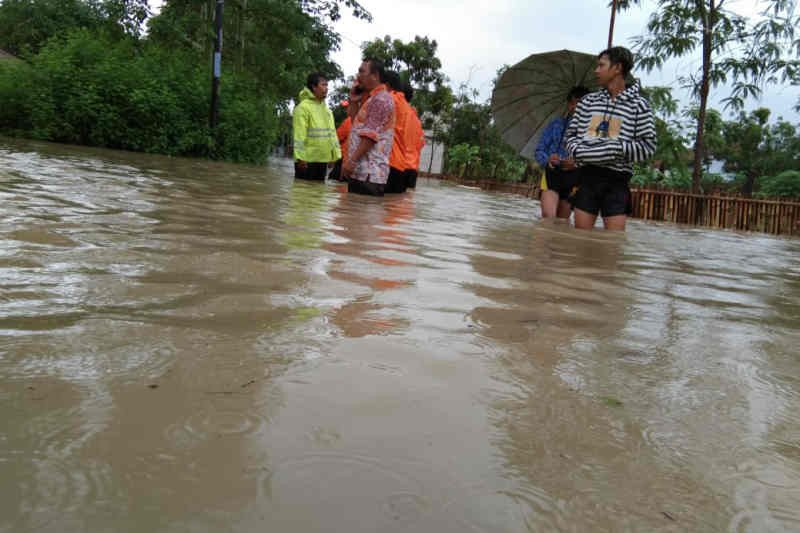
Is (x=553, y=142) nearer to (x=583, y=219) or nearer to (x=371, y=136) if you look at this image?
(x=583, y=219)

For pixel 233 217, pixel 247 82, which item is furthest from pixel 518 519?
pixel 247 82

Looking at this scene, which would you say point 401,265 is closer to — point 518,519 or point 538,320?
point 538,320

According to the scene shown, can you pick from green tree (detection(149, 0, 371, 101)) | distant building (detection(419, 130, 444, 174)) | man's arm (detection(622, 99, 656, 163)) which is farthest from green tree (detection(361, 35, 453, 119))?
man's arm (detection(622, 99, 656, 163))

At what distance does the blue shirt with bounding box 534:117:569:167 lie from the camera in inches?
234

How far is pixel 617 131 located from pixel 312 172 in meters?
4.78

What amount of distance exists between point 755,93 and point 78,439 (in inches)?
513

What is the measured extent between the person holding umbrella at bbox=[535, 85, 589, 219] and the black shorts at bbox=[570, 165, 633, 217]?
0.62 metres

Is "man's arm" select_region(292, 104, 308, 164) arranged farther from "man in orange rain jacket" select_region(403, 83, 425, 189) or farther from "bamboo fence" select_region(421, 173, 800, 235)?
"bamboo fence" select_region(421, 173, 800, 235)

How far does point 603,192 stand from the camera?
5.10 meters

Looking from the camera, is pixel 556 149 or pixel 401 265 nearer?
pixel 401 265

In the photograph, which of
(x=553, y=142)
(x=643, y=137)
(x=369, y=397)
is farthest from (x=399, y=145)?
(x=369, y=397)

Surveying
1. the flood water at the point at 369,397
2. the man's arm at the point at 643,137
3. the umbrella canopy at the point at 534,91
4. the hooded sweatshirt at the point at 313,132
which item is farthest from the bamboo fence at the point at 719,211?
the flood water at the point at 369,397

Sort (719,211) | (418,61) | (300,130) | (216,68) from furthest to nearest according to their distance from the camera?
(418,61), (216,68), (719,211), (300,130)

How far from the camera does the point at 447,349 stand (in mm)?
1601
